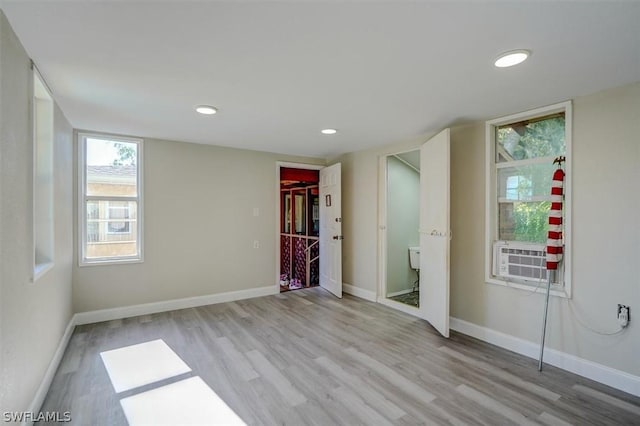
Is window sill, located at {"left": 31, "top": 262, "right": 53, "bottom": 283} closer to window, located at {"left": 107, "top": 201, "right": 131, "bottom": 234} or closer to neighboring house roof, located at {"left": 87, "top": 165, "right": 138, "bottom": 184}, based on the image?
window, located at {"left": 107, "top": 201, "right": 131, "bottom": 234}

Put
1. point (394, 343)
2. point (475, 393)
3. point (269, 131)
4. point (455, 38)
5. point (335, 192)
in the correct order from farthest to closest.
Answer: point (335, 192) → point (269, 131) → point (394, 343) → point (475, 393) → point (455, 38)

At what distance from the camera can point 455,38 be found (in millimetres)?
1624

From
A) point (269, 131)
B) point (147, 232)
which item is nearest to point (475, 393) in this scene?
point (269, 131)

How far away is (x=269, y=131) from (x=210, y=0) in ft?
7.25

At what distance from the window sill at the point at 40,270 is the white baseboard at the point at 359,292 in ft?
12.0

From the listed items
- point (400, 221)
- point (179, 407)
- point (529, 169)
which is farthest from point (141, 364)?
point (529, 169)

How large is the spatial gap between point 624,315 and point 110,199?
5.11m

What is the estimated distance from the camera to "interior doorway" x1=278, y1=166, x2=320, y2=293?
5.58m

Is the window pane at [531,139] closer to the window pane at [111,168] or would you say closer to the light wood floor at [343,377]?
the light wood floor at [343,377]

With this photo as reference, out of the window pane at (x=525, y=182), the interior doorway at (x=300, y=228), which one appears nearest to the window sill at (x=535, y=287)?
the window pane at (x=525, y=182)

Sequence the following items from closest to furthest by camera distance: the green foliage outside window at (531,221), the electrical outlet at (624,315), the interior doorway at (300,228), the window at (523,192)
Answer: the electrical outlet at (624,315), the window at (523,192), the green foliage outside window at (531,221), the interior doorway at (300,228)

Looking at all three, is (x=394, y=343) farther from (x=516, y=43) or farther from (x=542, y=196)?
(x=516, y=43)

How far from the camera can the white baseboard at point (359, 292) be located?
446cm

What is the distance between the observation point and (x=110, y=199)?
366cm
